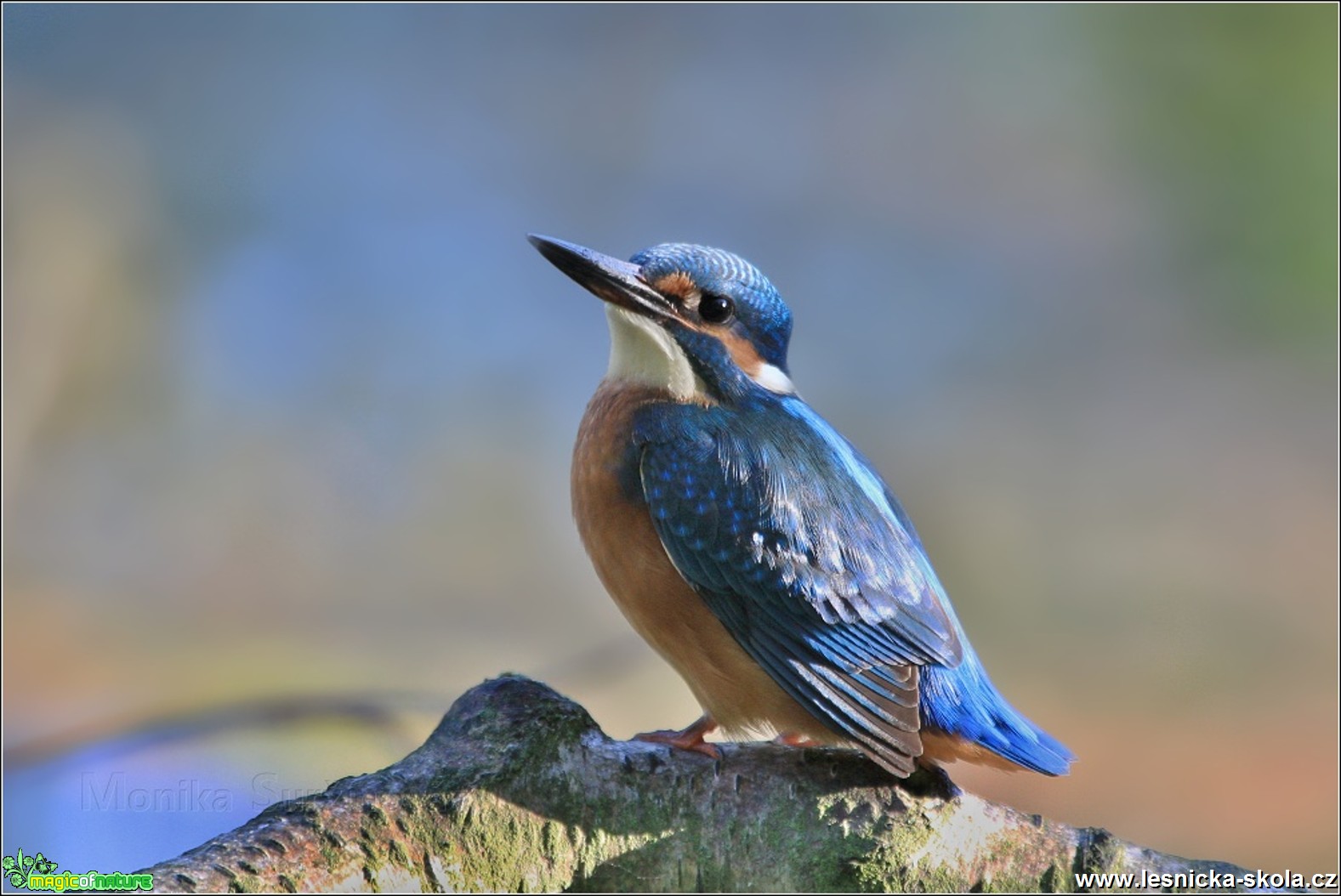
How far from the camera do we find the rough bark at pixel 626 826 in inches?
77.3

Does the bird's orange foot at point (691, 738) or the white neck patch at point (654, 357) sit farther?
the white neck patch at point (654, 357)

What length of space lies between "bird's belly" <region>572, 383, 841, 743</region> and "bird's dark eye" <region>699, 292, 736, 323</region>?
0.80ft

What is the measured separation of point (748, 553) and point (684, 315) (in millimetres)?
558

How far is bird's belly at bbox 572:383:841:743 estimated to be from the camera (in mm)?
2391

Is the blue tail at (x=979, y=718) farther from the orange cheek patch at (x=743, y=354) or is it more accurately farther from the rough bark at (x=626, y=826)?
the orange cheek patch at (x=743, y=354)

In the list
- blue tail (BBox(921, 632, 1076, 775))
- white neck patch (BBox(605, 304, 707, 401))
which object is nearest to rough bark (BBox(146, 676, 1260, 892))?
blue tail (BBox(921, 632, 1076, 775))

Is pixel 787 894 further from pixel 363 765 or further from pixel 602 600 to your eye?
pixel 602 600

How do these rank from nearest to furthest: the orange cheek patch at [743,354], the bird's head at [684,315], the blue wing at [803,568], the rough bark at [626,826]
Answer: the rough bark at [626,826], the blue wing at [803,568], the bird's head at [684,315], the orange cheek patch at [743,354]

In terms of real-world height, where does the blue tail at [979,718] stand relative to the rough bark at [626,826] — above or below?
above

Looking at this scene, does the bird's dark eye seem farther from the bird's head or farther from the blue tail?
the blue tail

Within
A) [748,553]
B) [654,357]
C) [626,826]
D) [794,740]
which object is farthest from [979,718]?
[654,357]

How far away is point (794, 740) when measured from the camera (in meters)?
2.47

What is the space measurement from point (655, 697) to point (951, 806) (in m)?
2.09

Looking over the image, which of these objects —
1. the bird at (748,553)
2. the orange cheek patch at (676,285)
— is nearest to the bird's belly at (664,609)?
the bird at (748,553)
